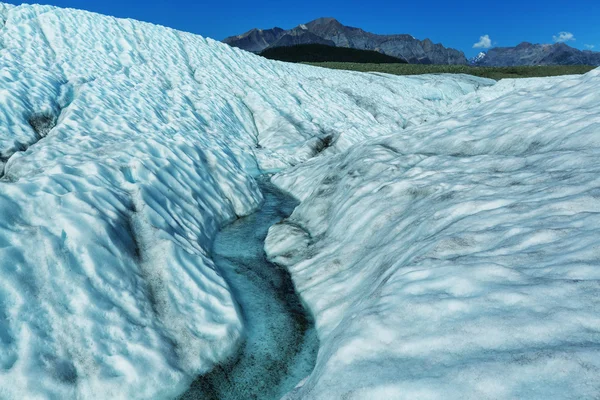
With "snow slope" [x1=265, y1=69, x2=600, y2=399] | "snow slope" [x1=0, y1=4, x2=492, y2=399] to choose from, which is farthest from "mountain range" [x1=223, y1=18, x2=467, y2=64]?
"snow slope" [x1=265, y1=69, x2=600, y2=399]

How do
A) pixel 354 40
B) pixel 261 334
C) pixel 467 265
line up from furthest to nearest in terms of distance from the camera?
pixel 354 40 < pixel 261 334 < pixel 467 265

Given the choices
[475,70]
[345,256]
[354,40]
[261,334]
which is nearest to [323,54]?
[475,70]

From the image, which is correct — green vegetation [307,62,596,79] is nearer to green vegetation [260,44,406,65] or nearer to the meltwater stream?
the meltwater stream

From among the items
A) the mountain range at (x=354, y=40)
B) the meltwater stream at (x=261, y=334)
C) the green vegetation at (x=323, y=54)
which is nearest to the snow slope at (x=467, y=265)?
the meltwater stream at (x=261, y=334)

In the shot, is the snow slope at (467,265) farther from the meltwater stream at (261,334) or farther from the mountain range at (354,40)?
the mountain range at (354,40)

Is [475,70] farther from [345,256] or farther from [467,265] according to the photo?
[467,265]

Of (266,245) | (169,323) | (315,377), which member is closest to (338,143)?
(266,245)
